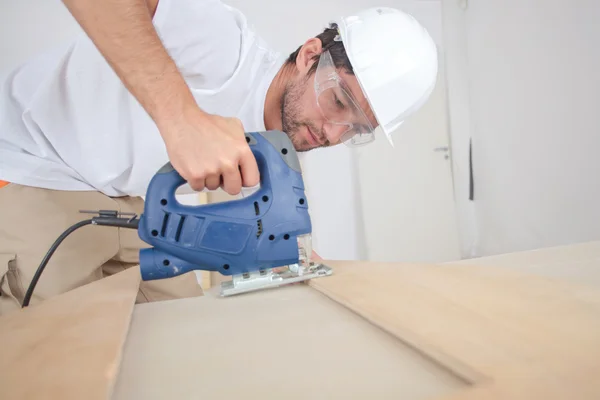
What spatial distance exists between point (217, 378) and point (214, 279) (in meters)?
2.31

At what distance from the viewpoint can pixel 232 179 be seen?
902 mm

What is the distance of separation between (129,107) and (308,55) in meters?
0.65

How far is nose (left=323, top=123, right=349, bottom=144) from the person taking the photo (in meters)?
1.46

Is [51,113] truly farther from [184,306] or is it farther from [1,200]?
[184,306]

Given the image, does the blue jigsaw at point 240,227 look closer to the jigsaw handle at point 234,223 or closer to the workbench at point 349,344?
the jigsaw handle at point 234,223

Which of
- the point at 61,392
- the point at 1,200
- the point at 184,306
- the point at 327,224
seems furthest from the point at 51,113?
the point at 327,224

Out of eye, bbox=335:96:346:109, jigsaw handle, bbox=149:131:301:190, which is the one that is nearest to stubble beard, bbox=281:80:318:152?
eye, bbox=335:96:346:109

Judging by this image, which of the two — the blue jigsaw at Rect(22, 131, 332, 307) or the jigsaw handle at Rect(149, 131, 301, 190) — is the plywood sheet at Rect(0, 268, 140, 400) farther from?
the jigsaw handle at Rect(149, 131, 301, 190)

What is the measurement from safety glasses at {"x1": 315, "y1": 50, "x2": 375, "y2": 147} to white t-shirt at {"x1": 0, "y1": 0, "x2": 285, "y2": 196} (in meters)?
0.31

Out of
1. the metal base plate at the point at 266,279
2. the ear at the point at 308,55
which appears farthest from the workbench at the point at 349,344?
the ear at the point at 308,55

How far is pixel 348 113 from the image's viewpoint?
4.63ft

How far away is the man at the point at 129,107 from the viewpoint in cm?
120

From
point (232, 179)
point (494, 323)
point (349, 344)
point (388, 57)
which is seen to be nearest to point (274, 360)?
point (349, 344)

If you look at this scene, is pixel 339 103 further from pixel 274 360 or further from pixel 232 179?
pixel 274 360
